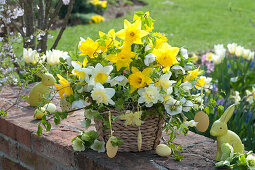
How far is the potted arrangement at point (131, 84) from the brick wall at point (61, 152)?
90 mm

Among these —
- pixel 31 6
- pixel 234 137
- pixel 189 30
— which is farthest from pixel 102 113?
pixel 189 30

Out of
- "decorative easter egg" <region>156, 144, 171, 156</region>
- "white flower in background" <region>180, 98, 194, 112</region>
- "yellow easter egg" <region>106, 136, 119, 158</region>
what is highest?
"white flower in background" <region>180, 98, 194, 112</region>

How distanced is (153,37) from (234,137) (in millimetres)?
558

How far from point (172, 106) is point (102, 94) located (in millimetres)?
292

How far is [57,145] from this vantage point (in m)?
1.93

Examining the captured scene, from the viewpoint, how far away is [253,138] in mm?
2576

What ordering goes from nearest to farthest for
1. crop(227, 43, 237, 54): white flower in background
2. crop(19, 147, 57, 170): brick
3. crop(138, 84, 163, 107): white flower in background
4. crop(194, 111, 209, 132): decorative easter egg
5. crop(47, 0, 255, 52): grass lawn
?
1. crop(138, 84, 163, 107): white flower in background
2. crop(194, 111, 209, 132): decorative easter egg
3. crop(19, 147, 57, 170): brick
4. crop(227, 43, 237, 54): white flower in background
5. crop(47, 0, 255, 52): grass lawn

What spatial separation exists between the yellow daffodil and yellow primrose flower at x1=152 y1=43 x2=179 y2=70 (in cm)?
10

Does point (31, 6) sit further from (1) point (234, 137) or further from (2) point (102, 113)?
(1) point (234, 137)

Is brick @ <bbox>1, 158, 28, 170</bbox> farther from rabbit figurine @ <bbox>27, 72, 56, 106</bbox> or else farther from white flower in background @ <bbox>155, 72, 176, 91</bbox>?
white flower in background @ <bbox>155, 72, 176, 91</bbox>

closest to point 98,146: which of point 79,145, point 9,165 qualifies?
point 79,145

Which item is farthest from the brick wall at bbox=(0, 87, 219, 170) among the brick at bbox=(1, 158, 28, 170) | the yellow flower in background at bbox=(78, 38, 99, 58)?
the yellow flower in background at bbox=(78, 38, 99, 58)

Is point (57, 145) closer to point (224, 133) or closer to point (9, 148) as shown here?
point (9, 148)

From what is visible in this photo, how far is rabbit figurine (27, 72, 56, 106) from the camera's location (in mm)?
2248
